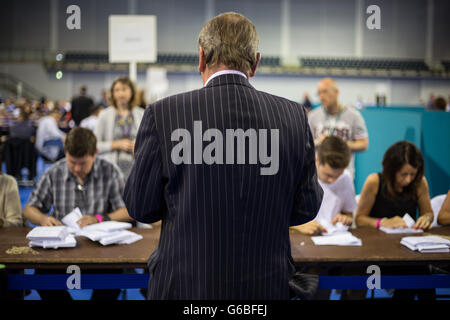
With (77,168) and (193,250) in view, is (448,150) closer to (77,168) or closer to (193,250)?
(77,168)

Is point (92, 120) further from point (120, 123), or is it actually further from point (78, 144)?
point (78, 144)

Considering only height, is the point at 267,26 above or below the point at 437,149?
above

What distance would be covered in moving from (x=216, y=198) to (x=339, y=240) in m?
1.12

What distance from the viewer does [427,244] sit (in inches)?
78.3

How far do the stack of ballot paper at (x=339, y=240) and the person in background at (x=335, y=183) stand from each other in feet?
0.54

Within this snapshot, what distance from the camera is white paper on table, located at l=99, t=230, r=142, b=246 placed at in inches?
78.7

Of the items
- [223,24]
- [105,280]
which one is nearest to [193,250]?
[223,24]

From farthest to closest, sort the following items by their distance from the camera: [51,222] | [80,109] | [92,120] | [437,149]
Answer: [92,120]
[80,109]
[437,149]
[51,222]

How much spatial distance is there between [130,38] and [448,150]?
3.23 metres

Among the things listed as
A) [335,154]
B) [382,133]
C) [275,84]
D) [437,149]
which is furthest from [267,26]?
[335,154]

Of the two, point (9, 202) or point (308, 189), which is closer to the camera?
point (308, 189)

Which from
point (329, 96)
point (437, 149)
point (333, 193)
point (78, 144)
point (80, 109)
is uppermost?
point (329, 96)

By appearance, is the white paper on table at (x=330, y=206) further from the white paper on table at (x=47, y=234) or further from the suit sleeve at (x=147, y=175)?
the suit sleeve at (x=147, y=175)

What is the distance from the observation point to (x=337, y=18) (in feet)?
53.0
